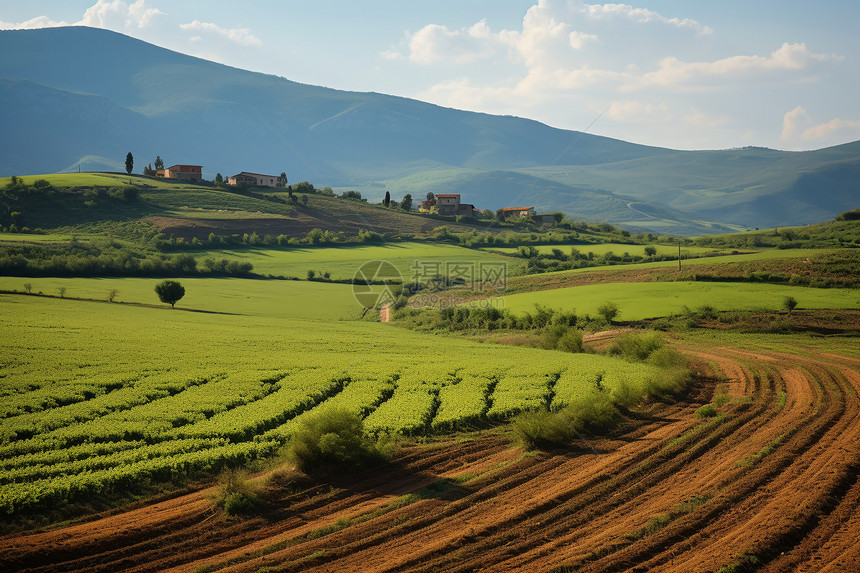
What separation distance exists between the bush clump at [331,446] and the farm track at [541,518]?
72cm

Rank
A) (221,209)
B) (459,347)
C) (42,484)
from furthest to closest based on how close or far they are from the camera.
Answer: (221,209)
(459,347)
(42,484)

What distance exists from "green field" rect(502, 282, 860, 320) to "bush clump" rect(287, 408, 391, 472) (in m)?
44.5

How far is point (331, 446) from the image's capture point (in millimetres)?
18953

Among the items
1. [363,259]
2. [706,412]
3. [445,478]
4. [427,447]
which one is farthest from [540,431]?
[363,259]

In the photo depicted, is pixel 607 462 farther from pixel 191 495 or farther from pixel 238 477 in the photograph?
pixel 191 495

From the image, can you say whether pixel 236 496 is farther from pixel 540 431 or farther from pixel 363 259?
pixel 363 259

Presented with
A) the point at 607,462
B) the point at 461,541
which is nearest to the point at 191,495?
the point at 461,541

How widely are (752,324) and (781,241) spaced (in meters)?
64.8

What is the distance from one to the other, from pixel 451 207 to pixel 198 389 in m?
136

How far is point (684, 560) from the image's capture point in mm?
13156

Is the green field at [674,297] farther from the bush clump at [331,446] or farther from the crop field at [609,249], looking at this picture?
the bush clump at [331,446]

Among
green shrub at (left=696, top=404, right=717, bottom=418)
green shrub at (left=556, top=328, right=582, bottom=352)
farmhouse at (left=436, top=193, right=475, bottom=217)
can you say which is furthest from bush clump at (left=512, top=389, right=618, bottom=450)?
farmhouse at (left=436, top=193, right=475, bottom=217)

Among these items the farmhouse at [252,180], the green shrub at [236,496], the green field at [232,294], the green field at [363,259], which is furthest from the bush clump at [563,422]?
the farmhouse at [252,180]

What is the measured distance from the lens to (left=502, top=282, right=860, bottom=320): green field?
5744 cm
